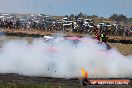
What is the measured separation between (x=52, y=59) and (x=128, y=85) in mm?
4825

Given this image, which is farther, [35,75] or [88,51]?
[88,51]

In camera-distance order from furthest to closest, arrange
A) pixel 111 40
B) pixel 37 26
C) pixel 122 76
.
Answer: pixel 37 26, pixel 111 40, pixel 122 76

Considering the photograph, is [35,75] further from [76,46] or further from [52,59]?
[76,46]

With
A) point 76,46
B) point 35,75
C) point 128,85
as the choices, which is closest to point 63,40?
point 76,46

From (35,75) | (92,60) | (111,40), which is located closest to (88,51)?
(92,60)

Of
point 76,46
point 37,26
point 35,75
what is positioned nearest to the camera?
point 35,75

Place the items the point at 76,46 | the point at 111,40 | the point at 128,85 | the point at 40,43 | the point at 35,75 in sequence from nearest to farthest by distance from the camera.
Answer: the point at 128,85 < the point at 35,75 < the point at 76,46 < the point at 40,43 < the point at 111,40

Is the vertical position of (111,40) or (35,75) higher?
(35,75)

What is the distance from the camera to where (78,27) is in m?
41.5

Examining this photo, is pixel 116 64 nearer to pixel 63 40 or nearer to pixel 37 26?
pixel 63 40

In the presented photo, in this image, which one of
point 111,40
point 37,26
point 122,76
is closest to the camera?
point 122,76

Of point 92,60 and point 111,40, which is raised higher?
point 92,60

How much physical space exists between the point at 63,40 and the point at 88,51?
4.14 feet

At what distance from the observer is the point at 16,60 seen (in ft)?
53.8
